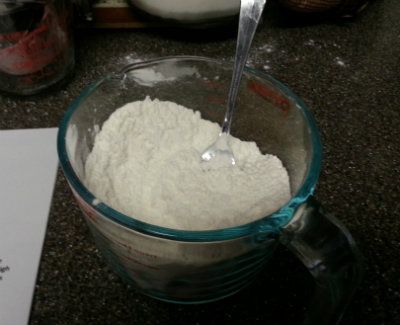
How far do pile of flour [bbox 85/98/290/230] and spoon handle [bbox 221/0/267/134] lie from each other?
4 cm

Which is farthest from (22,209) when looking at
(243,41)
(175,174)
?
(243,41)

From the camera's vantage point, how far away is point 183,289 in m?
0.37

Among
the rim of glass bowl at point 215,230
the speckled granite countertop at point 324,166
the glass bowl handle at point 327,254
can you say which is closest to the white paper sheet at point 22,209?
the speckled granite countertop at point 324,166

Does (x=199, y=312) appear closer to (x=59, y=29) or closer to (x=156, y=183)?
(x=156, y=183)

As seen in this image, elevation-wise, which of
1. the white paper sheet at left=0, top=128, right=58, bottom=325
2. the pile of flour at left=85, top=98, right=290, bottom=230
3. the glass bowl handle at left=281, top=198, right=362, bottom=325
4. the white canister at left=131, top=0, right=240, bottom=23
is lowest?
the white paper sheet at left=0, top=128, right=58, bottom=325

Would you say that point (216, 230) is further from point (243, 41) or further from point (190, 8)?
point (190, 8)

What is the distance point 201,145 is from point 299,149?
0.10 m

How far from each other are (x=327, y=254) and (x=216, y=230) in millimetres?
76

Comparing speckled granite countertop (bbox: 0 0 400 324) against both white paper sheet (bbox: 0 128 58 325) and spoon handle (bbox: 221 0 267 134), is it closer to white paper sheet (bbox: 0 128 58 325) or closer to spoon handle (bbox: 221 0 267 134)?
white paper sheet (bbox: 0 128 58 325)

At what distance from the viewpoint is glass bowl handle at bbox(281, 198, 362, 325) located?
28cm

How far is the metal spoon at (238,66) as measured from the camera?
41 cm

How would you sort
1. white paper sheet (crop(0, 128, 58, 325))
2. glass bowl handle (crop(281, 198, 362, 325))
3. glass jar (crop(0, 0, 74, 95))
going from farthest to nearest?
glass jar (crop(0, 0, 74, 95)) → white paper sheet (crop(0, 128, 58, 325)) → glass bowl handle (crop(281, 198, 362, 325))

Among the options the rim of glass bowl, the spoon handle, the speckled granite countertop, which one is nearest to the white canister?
the speckled granite countertop

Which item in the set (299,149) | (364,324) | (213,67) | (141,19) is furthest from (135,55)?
(364,324)
